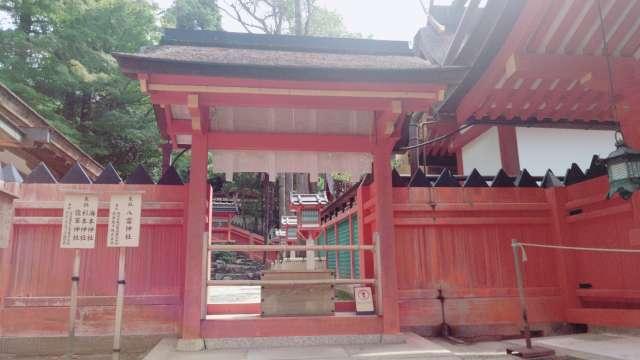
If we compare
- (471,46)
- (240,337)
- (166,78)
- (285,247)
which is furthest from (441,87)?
(240,337)

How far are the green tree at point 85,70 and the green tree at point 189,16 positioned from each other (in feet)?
12.9

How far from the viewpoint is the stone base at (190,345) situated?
4414 mm

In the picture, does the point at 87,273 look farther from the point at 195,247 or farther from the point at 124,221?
the point at 195,247

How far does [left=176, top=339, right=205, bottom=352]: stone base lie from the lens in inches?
174

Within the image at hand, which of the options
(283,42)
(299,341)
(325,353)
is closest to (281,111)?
(283,42)

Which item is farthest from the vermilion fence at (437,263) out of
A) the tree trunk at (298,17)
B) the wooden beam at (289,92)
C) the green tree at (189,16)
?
the green tree at (189,16)

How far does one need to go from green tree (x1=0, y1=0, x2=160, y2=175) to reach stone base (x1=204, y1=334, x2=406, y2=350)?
15.5 m

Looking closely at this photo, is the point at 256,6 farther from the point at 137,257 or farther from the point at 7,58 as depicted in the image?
the point at 137,257

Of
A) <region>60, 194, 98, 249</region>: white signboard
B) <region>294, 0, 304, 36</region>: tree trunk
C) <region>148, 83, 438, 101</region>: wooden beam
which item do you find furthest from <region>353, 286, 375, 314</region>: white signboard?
<region>294, 0, 304, 36</region>: tree trunk

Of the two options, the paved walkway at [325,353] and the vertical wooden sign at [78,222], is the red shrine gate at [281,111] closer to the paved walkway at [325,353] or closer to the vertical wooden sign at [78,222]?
the paved walkway at [325,353]

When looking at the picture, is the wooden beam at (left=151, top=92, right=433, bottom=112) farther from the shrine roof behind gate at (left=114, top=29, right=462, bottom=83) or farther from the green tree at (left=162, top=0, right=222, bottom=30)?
the green tree at (left=162, top=0, right=222, bottom=30)

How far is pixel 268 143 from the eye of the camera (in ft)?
17.3

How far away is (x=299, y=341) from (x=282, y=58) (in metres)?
3.42

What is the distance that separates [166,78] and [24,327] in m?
3.35
